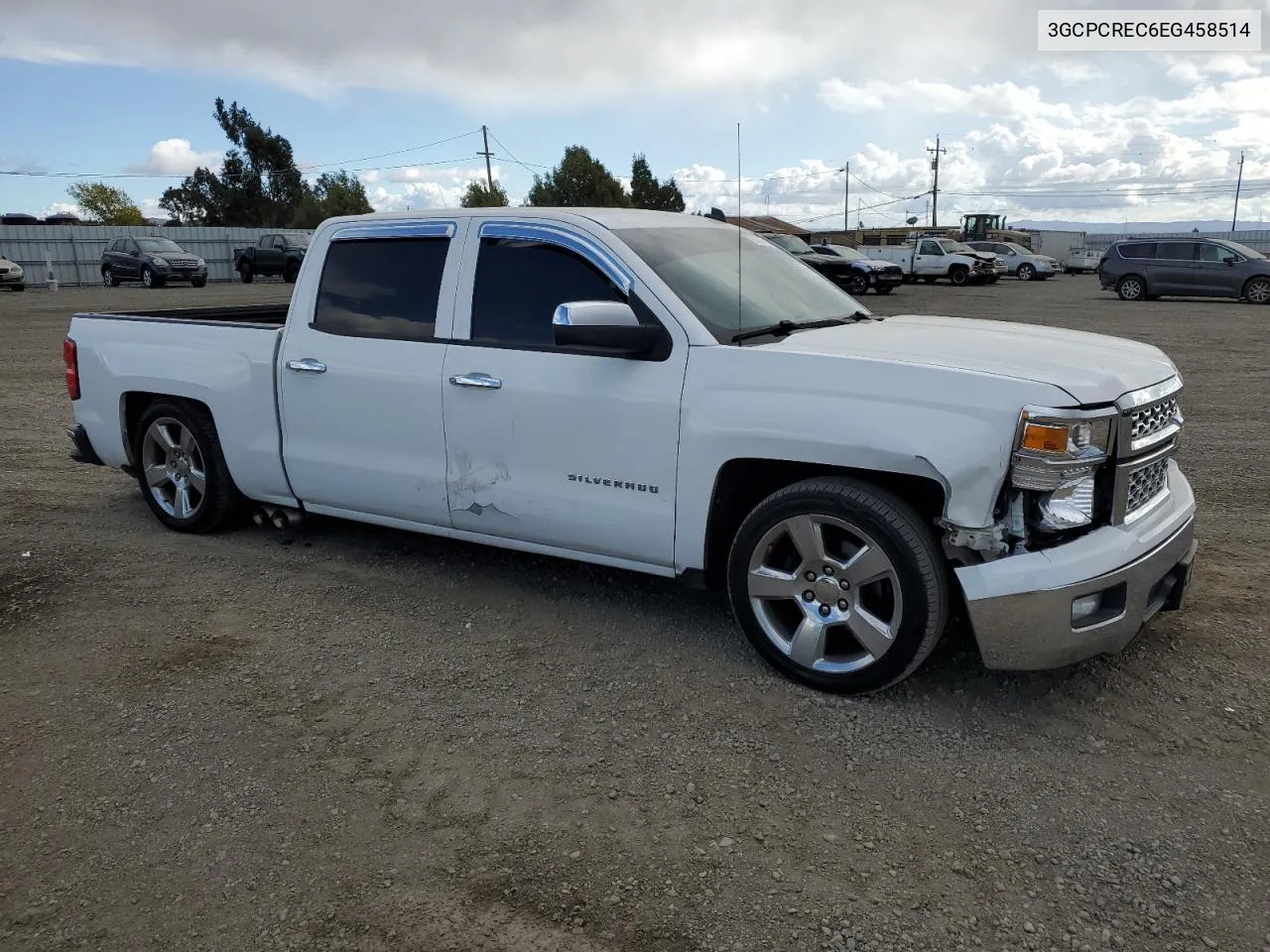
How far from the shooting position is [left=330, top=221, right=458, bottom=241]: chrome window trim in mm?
4527

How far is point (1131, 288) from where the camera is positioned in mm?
25141

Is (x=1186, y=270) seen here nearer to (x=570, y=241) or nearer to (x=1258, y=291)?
(x=1258, y=291)

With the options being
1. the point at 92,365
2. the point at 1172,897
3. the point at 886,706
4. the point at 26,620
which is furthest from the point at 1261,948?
the point at 92,365

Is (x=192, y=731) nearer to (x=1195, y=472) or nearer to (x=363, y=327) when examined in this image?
A: (x=363, y=327)

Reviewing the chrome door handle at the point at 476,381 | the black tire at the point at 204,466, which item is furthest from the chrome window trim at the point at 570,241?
the black tire at the point at 204,466

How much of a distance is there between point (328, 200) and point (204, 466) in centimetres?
6990

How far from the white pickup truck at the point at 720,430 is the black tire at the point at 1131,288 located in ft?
76.6

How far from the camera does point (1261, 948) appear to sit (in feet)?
7.76

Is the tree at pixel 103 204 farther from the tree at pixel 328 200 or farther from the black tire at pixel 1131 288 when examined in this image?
the black tire at pixel 1131 288

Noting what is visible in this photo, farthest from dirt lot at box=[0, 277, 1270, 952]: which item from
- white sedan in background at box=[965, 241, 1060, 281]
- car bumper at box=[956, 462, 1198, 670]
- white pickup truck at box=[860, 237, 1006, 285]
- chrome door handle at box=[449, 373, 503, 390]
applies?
white sedan in background at box=[965, 241, 1060, 281]

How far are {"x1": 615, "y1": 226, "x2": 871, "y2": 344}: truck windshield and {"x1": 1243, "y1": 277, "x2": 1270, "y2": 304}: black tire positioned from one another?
2278 centimetres

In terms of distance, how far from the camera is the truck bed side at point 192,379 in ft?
16.6

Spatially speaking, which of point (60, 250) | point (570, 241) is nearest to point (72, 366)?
point (570, 241)

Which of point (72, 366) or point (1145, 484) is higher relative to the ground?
point (72, 366)
